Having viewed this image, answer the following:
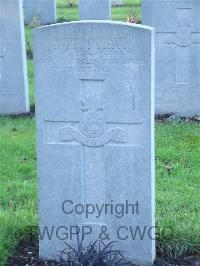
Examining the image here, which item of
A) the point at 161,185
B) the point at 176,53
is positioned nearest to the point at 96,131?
the point at 161,185

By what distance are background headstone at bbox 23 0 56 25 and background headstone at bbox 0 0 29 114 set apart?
853 centimetres

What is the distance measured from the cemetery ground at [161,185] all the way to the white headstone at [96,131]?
332 millimetres

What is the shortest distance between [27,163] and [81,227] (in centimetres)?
234

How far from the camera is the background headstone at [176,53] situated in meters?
8.78

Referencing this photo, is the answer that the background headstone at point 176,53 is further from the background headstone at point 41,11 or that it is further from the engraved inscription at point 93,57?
the background headstone at point 41,11

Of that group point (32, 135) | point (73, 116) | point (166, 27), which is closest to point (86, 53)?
point (73, 116)

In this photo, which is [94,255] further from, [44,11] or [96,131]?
[44,11]

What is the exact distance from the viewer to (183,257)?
4.72 meters

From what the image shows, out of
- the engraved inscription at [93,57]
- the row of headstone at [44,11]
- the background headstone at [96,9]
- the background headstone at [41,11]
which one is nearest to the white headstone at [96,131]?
the engraved inscription at [93,57]

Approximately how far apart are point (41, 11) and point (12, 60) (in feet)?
29.7

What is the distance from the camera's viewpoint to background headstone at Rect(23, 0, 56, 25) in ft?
57.9

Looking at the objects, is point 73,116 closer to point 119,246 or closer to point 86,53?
point 86,53

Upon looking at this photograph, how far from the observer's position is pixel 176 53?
29.3 ft

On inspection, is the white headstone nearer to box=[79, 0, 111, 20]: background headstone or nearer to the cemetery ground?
the cemetery ground
